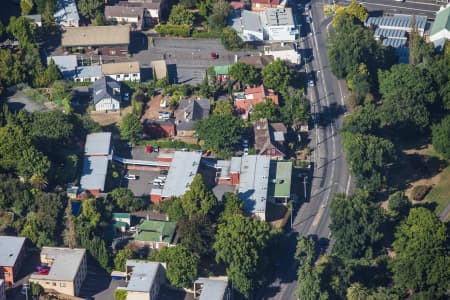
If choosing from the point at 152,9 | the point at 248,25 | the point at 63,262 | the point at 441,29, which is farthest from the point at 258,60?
the point at 63,262

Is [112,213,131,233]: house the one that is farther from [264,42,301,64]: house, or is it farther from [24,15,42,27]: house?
[24,15,42,27]: house

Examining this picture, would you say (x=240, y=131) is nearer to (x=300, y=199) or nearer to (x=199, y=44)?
(x=300, y=199)

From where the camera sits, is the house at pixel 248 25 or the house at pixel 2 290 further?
the house at pixel 248 25

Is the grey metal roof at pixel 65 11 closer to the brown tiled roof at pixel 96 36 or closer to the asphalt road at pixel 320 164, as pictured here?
the brown tiled roof at pixel 96 36

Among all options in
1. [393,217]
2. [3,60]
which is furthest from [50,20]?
[393,217]

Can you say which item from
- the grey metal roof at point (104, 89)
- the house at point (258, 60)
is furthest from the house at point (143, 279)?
the house at point (258, 60)

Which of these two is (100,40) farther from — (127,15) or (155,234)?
(155,234)
